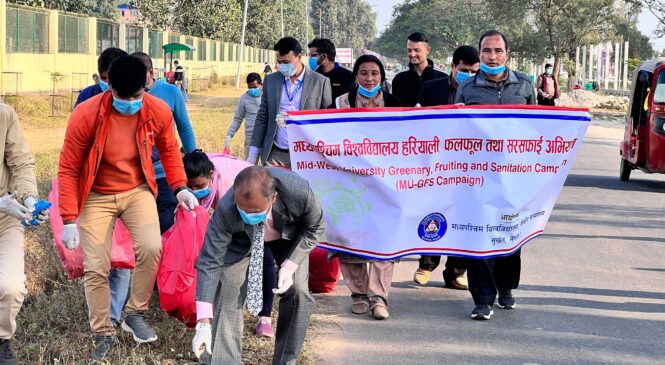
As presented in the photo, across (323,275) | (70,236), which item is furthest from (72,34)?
(70,236)

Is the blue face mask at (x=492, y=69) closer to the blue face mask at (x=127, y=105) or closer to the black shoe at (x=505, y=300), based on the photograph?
the black shoe at (x=505, y=300)

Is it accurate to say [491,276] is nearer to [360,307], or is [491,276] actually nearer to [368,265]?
[360,307]

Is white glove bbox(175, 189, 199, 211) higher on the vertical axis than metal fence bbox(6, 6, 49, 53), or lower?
lower

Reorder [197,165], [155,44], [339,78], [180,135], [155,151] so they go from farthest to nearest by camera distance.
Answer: [155,44] < [339,78] < [180,135] < [155,151] < [197,165]

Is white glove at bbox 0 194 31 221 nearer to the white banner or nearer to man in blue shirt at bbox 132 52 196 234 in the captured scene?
man in blue shirt at bbox 132 52 196 234

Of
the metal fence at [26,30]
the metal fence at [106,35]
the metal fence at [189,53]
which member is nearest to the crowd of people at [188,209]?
the metal fence at [26,30]

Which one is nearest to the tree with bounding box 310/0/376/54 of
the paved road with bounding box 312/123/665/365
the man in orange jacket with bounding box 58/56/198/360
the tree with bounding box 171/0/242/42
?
the tree with bounding box 171/0/242/42

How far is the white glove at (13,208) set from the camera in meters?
5.27

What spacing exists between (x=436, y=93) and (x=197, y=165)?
2.45 m

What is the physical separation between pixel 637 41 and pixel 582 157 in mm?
72743

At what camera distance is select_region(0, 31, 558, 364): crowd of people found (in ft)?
17.6

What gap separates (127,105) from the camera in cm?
604

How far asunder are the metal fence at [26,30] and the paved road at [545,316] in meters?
22.9

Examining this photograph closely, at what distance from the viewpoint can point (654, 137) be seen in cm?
1669
